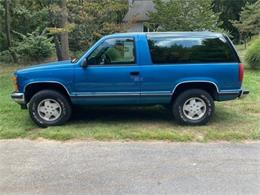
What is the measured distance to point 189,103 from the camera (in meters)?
7.50

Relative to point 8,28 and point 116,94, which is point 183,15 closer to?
point 8,28

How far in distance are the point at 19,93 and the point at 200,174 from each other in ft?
12.4

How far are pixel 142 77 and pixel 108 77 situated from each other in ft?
1.96

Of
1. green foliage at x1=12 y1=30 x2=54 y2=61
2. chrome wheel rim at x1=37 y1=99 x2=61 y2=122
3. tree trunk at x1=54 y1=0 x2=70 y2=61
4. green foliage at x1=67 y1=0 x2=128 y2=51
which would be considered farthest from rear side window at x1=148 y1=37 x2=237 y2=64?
green foliage at x1=12 y1=30 x2=54 y2=61

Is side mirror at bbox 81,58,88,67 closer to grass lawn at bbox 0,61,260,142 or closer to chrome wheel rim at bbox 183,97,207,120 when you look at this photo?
grass lawn at bbox 0,61,260,142

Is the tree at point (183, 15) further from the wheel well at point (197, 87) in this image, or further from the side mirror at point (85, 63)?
the side mirror at point (85, 63)

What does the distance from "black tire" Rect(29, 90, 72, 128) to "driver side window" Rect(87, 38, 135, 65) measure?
831mm

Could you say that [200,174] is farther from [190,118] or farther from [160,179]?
[190,118]

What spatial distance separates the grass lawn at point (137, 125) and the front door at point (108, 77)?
0.51 meters

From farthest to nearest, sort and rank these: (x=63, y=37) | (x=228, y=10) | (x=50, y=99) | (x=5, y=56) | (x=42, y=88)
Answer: (x=228, y=10)
(x=5, y=56)
(x=63, y=37)
(x=42, y=88)
(x=50, y=99)

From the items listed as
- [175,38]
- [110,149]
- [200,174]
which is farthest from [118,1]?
[200,174]

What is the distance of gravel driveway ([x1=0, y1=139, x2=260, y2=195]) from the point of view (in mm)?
4773

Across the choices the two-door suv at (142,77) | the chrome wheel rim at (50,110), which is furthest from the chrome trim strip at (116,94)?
the chrome wheel rim at (50,110)

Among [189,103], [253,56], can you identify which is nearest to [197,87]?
[189,103]
